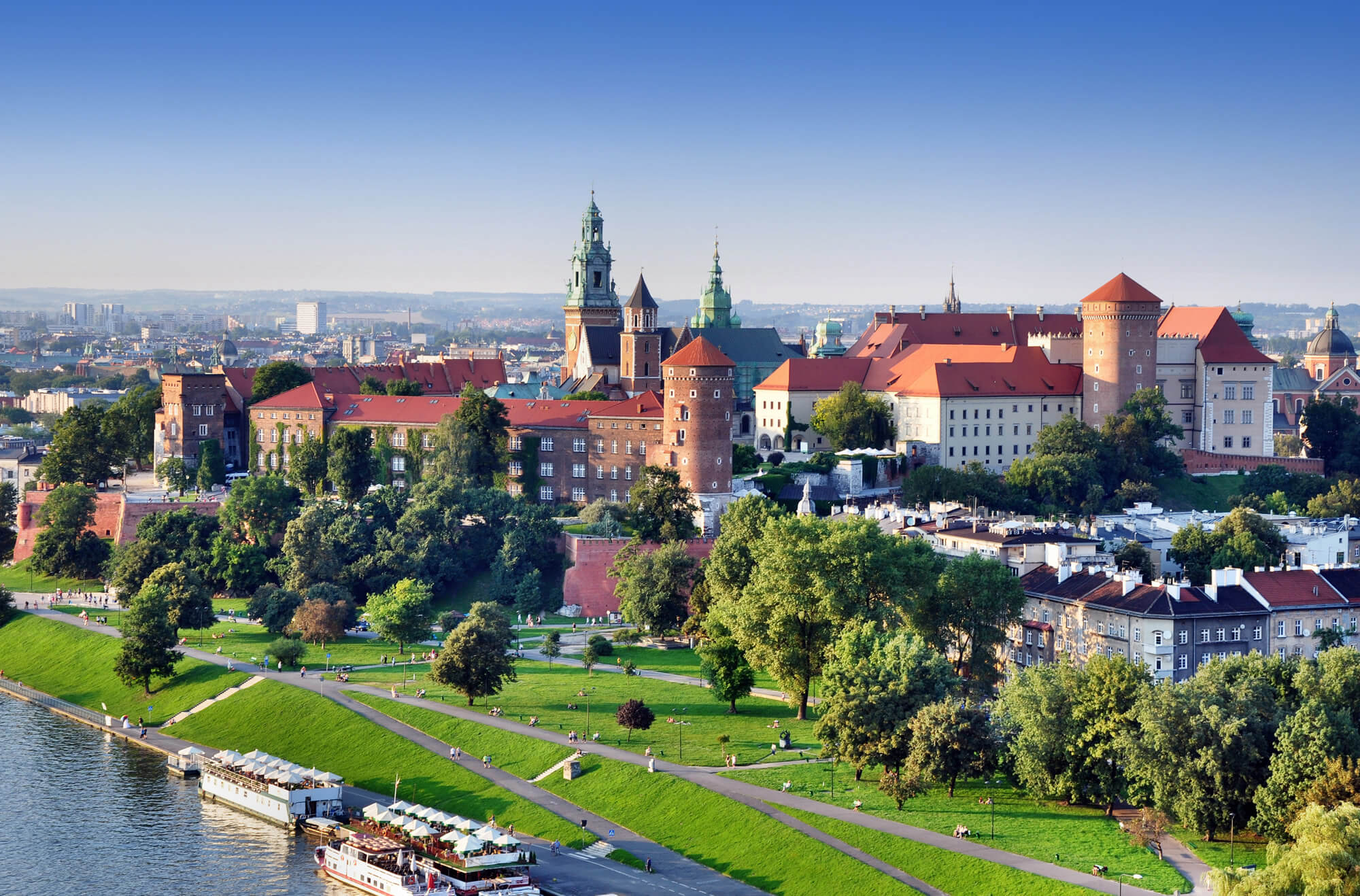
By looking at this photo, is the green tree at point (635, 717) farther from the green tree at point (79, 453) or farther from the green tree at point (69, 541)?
the green tree at point (79, 453)

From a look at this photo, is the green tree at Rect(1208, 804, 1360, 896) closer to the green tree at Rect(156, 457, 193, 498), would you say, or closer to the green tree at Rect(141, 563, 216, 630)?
the green tree at Rect(141, 563, 216, 630)

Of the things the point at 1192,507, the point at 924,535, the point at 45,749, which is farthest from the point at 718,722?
the point at 1192,507

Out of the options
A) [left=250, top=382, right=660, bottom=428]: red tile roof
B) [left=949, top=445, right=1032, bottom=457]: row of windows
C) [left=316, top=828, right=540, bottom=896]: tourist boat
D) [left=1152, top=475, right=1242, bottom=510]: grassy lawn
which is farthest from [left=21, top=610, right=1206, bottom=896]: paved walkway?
[left=1152, top=475, right=1242, bottom=510]: grassy lawn

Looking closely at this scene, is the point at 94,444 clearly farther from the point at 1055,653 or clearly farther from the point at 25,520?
the point at 1055,653

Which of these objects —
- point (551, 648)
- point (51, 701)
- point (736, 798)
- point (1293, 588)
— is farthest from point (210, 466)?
point (1293, 588)

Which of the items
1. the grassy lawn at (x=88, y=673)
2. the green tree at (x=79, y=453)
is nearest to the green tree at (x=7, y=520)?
the green tree at (x=79, y=453)

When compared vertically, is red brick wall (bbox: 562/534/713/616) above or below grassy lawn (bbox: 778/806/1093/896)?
above
